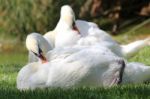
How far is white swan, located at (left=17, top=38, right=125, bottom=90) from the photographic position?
24.4ft

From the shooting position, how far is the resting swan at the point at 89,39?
33.5 feet

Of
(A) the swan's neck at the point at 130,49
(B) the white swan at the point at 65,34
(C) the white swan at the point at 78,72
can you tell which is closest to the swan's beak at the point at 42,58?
(C) the white swan at the point at 78,72

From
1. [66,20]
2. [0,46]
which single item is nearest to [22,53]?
[0,46]

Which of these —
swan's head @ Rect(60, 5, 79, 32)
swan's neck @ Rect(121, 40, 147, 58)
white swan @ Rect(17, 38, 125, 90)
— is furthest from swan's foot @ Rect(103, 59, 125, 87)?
swan's head @ Rect(60, 5, 79, 32)

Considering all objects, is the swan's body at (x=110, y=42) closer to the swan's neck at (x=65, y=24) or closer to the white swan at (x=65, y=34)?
the white swan at (x=65, y=34)

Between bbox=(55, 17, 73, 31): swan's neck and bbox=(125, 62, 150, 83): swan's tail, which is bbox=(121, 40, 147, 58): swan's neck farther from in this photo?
bbox=(125, 62, 150, 83): swan's tail

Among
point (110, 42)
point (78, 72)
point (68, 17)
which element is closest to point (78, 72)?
point (78, 72)

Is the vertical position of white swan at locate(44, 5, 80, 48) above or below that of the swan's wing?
above

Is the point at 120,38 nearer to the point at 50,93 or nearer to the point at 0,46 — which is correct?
the point at 0,46

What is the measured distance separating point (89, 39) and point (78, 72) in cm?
276

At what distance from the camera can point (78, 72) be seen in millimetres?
7438

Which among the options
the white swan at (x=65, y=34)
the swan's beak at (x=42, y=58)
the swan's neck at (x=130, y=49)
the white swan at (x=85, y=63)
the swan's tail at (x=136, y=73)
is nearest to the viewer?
the white swan at (x=85, y=63)

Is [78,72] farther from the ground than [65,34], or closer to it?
closer to it

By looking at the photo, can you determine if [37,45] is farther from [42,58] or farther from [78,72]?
[78,72]
